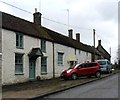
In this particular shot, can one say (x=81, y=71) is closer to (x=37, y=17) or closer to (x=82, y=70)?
(x=82, y=70)

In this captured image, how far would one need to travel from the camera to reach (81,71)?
99.2 ft

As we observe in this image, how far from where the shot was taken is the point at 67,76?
29078mm

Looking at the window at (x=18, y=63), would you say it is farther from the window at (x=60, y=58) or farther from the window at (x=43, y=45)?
the window at (x=60, y=58)

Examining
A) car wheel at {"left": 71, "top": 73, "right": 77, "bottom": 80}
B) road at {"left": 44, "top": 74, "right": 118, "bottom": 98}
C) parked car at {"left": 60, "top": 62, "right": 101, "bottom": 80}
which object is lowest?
road at {"left": 44, "top": 74, "right": 118, "bottom": 98}

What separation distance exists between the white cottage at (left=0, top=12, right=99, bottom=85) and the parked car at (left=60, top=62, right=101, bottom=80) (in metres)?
3.11

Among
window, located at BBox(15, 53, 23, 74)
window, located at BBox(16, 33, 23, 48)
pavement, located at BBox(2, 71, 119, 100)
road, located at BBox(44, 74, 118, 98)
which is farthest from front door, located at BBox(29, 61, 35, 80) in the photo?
road, located at BBox(44, 74, 118, 98)

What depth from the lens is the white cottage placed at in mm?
24438

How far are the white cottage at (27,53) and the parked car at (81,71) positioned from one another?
3111 mm

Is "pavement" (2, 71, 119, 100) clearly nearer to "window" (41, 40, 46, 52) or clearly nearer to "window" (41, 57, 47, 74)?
"window" (41, 57, 47, 74)

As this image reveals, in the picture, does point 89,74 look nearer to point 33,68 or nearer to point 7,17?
point 33,68

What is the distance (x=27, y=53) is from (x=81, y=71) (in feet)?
20.8

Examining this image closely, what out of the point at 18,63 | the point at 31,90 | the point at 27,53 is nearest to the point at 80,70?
the point at 27,53

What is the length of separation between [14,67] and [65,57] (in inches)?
572

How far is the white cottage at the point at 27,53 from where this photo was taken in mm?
24438
